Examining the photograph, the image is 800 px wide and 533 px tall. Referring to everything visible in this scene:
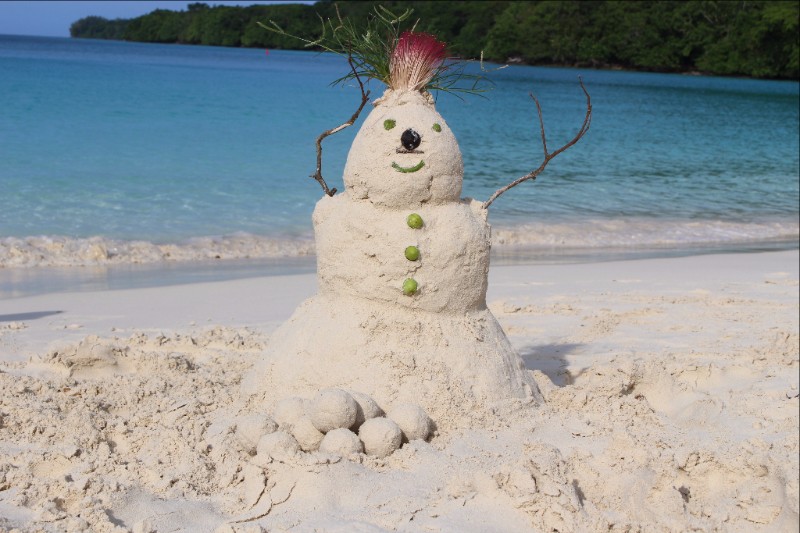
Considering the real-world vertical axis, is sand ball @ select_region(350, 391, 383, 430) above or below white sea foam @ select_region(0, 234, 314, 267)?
above

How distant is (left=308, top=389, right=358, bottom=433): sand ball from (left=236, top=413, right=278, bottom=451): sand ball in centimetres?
19

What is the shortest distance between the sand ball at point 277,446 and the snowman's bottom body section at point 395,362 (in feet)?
1.50

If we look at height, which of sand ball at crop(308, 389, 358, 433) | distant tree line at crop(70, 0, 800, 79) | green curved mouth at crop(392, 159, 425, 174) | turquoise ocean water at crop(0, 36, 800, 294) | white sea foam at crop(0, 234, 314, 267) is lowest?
white sea foam at crop(0, 234, 314, 267)

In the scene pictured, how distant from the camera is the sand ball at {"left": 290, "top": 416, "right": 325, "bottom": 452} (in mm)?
3869

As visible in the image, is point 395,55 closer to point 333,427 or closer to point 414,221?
point 414,221

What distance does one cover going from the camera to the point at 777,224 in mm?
13531

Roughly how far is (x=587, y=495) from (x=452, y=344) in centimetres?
97

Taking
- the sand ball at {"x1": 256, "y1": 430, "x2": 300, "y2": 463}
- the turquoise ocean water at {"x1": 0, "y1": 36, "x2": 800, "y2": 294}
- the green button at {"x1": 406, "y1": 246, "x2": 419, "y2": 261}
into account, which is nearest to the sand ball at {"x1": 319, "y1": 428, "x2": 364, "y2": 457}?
the sand ball at {"x1": 256, "y1": 430, "x2": 300, "y2": 463}

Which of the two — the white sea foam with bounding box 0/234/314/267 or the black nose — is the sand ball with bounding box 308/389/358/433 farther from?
the white sea foam with bounding box 0/234/314/267

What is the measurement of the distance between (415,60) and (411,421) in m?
1.72

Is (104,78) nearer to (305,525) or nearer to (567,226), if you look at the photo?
(567,226)

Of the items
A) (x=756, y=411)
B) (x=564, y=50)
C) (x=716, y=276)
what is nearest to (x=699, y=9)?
(x=564, y=50)

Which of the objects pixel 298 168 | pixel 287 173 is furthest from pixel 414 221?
pixel 298 168

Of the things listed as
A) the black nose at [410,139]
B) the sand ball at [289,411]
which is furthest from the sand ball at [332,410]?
the black nose at [410,139]
